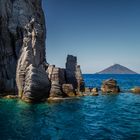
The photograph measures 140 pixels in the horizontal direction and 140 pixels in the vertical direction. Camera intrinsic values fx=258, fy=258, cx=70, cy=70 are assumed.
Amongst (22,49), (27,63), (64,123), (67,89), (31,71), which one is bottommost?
(64,123)

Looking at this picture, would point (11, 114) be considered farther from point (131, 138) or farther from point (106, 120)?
point (131, 138)

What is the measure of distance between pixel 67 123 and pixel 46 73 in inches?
1039

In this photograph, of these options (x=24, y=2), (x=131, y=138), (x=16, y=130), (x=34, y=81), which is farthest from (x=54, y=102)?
(x=24, y=2)

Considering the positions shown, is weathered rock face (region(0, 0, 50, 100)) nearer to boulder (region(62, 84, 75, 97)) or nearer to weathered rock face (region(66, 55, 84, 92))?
boulder (region(62, 84, 75, 97))

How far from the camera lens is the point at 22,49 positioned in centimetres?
6612

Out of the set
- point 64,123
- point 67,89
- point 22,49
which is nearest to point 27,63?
point 22,49

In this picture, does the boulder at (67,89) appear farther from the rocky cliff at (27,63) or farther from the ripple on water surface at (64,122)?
the ripple on water surface at (64,122)

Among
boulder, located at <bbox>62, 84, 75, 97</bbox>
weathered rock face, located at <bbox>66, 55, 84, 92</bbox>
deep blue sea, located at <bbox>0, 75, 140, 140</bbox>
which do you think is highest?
weathered rock face, located at <bbox>66, 55, 84, 92</bbox>

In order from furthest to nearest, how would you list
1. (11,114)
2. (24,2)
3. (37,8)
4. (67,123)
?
(37,8)
(24,2)
(11,114)
(67,123)

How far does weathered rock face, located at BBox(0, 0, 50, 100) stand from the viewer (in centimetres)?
5657

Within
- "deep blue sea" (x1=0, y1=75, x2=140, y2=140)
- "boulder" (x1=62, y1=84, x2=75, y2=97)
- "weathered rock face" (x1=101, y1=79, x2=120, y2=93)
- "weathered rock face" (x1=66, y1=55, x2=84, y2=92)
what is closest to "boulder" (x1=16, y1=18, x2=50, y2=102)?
"boulder" (x1=62, y1=84, x2=75, y2=97)

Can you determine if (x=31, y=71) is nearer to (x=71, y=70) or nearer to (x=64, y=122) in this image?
(x=71, y=70)

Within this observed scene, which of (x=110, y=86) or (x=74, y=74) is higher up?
(x=74, y=74)

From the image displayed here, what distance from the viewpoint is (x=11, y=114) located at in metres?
41.6
